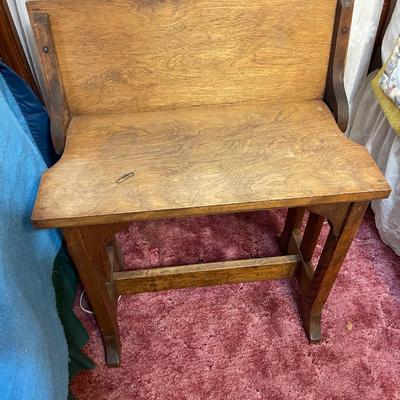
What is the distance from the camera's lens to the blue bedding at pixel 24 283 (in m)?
0.77

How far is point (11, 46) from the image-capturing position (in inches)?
46.0

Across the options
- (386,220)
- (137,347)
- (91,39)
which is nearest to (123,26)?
(91,39)

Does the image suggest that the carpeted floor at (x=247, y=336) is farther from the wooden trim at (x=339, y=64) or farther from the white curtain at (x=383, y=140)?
the wooden trim at (x=339, y=64)

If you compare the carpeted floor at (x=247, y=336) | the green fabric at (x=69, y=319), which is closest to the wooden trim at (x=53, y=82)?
the green fabric at (x=69, y=319)

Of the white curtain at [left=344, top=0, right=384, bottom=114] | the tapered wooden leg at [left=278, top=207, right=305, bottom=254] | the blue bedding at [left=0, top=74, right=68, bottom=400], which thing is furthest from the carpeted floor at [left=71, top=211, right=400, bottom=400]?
the white curtain at [left=344, top=0, right=384, bottom=114]

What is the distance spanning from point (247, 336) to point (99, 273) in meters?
0.51

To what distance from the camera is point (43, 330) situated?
0.91 m

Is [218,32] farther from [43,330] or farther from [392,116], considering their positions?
[43,330]

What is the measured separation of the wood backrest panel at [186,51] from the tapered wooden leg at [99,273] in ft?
1.05

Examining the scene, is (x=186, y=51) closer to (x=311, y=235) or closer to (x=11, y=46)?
(x=11, y=46)

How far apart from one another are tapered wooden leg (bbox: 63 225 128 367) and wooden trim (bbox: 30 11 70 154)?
0.71ft

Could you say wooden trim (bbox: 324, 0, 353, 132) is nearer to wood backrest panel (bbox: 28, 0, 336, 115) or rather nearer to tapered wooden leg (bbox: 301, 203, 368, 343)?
wood backrest panel (bbox: 28, 0, 336, 115)

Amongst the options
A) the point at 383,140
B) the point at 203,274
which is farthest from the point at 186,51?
the point at 383,140

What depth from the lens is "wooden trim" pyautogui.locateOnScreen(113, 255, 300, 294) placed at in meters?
1.23
